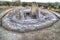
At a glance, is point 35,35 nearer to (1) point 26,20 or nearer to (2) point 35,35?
(2) point 35,35

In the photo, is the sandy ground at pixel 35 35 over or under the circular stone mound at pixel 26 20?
under

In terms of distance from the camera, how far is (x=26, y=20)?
51.3 inches

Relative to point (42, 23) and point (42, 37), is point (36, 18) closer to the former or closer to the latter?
point (42, 23)

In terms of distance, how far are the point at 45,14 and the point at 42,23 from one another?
0.67 feet

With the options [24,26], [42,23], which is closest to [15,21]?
[24,26]

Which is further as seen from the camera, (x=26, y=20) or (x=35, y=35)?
(x=26, y=20)

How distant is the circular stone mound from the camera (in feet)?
3.99

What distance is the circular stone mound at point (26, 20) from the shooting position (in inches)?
47.9

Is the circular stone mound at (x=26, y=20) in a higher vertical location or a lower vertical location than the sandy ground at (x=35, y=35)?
higher

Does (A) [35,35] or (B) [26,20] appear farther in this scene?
(B) [26,20]

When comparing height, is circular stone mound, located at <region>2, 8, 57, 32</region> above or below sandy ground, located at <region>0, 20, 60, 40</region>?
above

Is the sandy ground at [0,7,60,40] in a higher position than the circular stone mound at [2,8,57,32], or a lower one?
lower

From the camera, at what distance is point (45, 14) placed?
1.44 meters

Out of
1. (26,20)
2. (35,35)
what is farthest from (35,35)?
(26,20)
